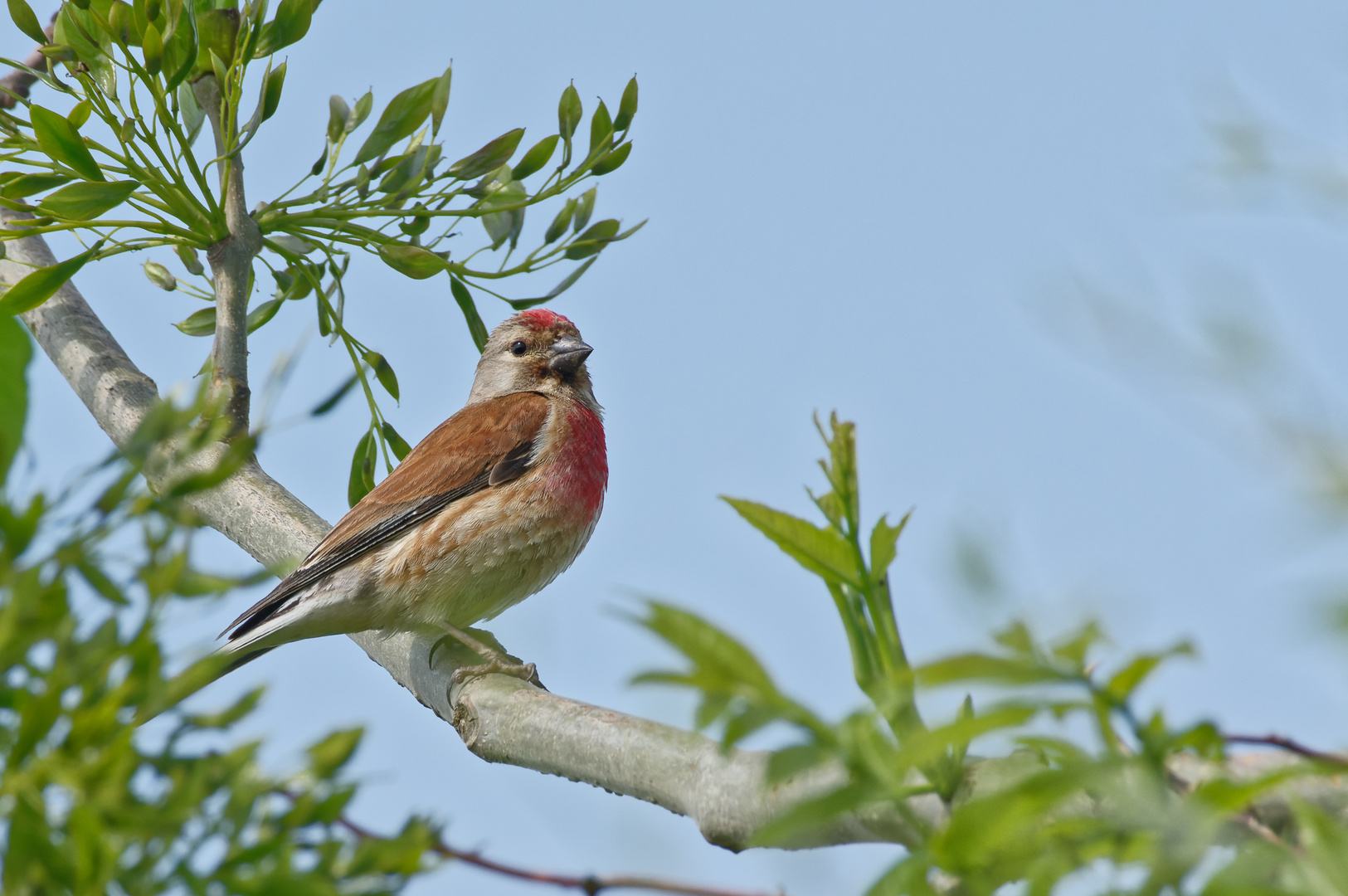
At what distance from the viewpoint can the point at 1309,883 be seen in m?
0.76

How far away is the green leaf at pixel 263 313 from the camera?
198 inches

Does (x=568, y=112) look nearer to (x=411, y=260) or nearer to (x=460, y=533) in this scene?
(x=411, y=260)

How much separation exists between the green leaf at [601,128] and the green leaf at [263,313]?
63.8 inches

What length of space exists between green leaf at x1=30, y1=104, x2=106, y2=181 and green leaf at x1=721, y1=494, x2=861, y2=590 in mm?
3221

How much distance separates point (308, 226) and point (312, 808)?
359 cm

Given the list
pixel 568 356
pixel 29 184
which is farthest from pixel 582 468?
pixel 29 184

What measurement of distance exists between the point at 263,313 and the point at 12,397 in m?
4.27

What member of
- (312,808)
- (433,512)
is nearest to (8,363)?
(312,808)

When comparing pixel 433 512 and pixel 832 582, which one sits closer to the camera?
pixel 832 582

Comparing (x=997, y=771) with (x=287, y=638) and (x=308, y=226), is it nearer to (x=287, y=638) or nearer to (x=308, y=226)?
(x=308, y=226)

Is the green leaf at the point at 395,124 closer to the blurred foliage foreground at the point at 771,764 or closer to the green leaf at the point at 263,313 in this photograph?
the green leaf at the point at 263,313

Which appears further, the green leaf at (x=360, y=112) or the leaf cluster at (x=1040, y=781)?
the green leaf at (x=360, y=112)

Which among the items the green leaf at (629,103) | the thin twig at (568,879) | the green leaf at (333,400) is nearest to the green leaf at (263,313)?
the green leaf at (629,103)

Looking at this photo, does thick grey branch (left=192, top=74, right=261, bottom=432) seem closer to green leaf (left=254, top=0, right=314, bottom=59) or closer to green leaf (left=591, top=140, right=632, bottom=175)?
green leaf (left=254, top=0, right=314, bottom=59)
